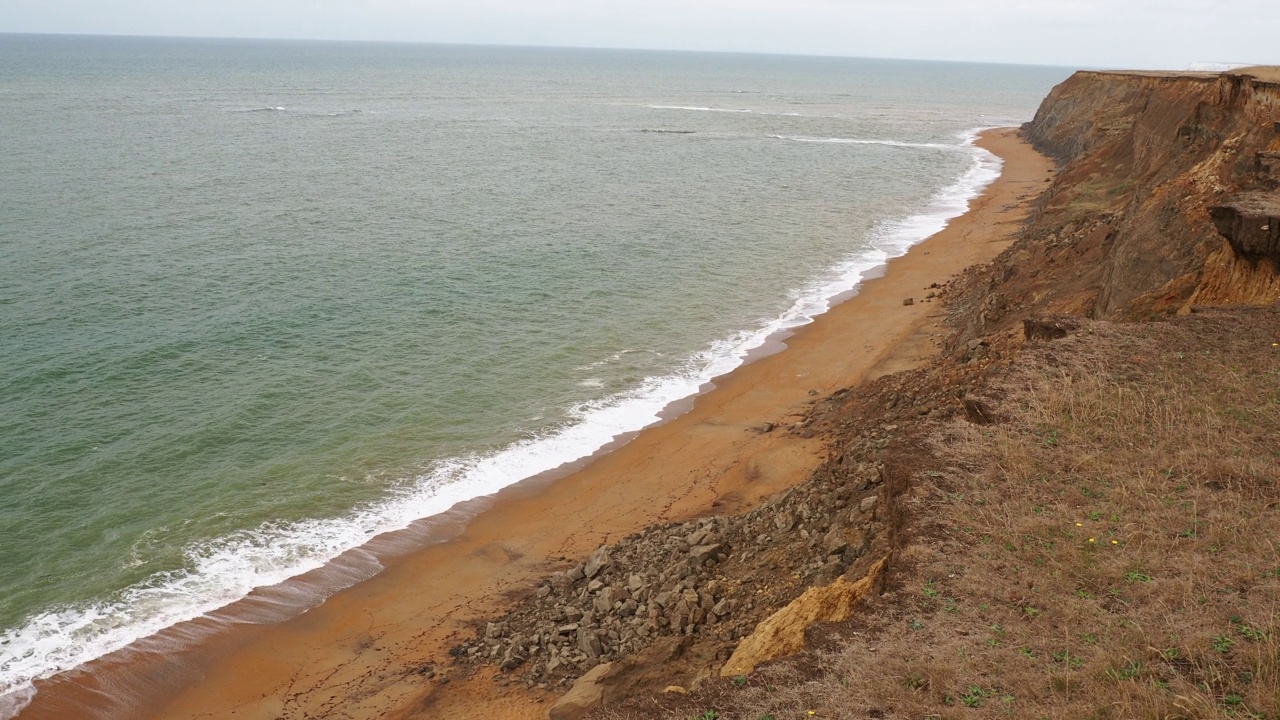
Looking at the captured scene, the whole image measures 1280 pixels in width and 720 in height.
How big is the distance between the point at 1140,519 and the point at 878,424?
8688mm

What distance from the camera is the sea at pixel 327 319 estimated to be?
1986cm

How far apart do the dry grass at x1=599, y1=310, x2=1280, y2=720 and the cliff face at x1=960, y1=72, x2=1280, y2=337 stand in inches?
135

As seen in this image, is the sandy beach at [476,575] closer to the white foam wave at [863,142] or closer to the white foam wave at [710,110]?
the white foam wave at [863,142]

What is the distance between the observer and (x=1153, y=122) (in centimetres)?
3816

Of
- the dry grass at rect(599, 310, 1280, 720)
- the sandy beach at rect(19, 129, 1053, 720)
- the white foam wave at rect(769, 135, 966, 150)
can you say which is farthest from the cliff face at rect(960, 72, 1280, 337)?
the white foam wave at rect(769, 135, 966, 150)

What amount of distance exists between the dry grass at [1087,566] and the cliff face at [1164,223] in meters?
3.42

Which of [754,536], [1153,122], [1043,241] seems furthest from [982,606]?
[1153,122]

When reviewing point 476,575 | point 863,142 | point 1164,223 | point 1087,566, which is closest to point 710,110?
point 863,142

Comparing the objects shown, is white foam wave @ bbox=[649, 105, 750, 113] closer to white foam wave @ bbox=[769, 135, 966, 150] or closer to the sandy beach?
white foam wave @ bbox=[769, 135, 966, 150]

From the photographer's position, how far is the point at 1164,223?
20359mm

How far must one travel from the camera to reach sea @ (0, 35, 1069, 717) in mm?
19859

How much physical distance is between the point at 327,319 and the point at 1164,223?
26.5 meters

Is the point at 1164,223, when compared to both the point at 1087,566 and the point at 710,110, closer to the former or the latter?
the point at 1087,566

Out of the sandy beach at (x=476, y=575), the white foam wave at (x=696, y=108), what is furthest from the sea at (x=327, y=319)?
the white foam wave at (x=696, y=108)
